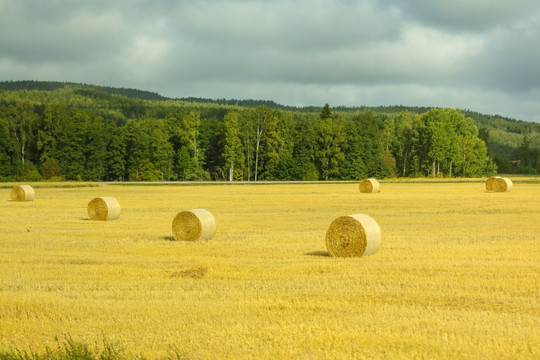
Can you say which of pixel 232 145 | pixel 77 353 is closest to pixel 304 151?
pixel 232 145

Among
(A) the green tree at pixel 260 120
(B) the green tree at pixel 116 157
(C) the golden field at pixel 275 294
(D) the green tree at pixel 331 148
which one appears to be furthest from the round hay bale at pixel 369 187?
(A) the green tree at pixel 260 120

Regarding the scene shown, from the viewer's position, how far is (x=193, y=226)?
80.0ft

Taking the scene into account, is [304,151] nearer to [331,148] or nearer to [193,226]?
[331,148]

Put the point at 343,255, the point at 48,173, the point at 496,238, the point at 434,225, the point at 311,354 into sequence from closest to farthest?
the point at 311,354 → the point at 343,255 → the point at 496,238 → the point at 434,225 → the point at 48,173

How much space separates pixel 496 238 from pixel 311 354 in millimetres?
15996

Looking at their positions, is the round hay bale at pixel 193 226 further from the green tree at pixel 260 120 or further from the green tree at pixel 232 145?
the green tree at pixel 260 120

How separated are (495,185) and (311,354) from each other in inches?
2209

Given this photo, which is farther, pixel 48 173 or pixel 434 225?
pixel 48 173

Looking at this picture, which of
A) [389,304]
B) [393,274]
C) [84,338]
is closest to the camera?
[84,338]

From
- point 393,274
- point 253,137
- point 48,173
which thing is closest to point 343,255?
point 393,274

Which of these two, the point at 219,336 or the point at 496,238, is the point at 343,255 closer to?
the point at 496,238

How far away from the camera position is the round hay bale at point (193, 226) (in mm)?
24297

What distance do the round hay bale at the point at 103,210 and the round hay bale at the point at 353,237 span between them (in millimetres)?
16474

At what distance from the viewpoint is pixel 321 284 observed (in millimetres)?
14773
